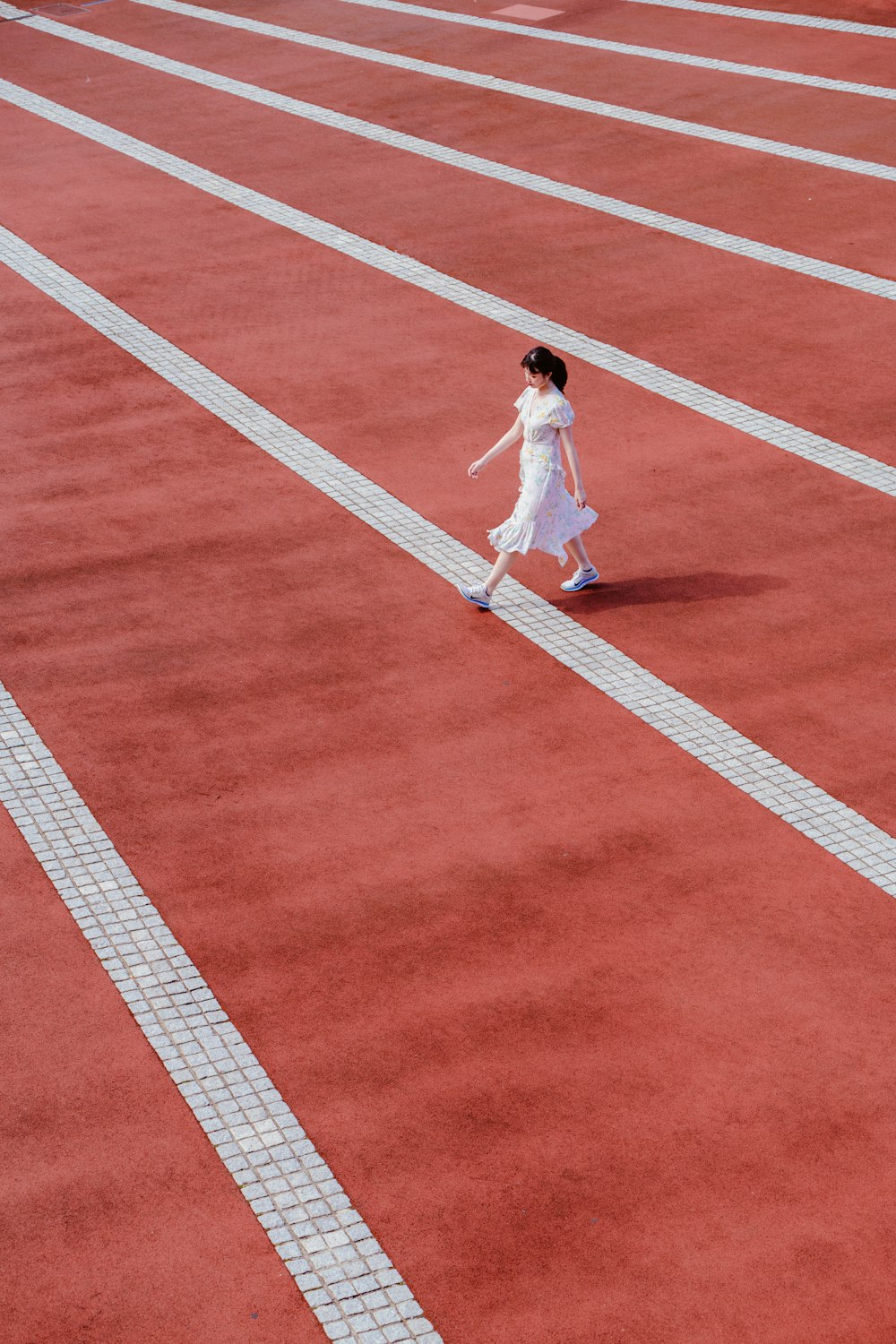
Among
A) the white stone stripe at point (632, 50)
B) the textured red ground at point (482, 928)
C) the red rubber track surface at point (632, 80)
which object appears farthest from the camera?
the white stone stripe at point (632, 50)

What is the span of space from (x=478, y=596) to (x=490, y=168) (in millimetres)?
11178

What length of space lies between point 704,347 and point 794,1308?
34.2 feet

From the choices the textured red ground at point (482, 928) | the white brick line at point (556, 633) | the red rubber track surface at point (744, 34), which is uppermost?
the red rubber track surface at point (744, 34)

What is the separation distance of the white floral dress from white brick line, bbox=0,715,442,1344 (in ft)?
11.3

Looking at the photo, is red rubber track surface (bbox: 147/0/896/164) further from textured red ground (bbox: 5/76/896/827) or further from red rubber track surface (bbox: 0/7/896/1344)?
red rubber track surface (bbox: 0/7/896/1344)

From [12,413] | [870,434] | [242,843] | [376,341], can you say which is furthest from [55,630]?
[870,434]

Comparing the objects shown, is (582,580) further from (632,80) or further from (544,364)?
(632,80)

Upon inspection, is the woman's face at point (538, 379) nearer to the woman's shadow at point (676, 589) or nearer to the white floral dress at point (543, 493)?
the white floral dress at point (543, 493)

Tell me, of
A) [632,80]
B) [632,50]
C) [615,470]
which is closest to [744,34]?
[632,50]

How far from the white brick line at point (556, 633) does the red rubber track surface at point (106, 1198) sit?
3.79 m

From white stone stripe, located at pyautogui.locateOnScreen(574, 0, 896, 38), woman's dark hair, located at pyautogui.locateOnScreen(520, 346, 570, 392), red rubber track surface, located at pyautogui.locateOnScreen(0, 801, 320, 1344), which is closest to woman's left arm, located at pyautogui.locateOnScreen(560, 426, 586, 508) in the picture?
woman's dark hair, located at pyautogui.locateOnScreen(520, 346, 570, 392)

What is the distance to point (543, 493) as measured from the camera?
1053 cm

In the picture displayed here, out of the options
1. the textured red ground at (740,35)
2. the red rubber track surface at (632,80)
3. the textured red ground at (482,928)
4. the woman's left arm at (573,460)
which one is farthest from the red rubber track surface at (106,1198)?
the textured red ground at (740,35)

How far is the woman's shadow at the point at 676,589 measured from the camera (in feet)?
36.1
